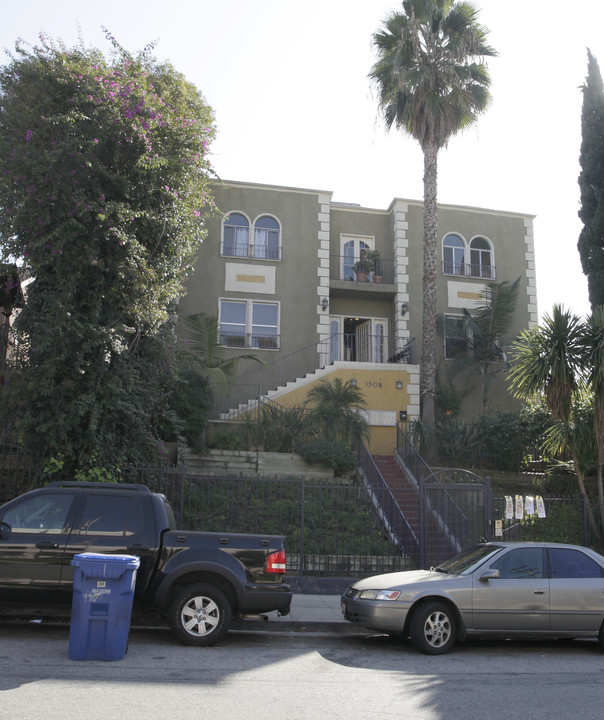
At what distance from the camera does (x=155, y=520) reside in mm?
7551

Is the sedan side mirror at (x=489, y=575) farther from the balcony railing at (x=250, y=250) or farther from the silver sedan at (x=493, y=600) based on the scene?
the balcony railing at (x=250, y=250)

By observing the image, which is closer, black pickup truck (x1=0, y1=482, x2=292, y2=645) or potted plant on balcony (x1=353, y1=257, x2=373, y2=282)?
black pickup truck (x1=0, y1=482, x2=292, y2=645)

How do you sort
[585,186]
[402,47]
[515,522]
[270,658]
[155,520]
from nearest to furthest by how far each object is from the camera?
[270,658]
[155,520]
[515,522]
[585,186]
[402,47]

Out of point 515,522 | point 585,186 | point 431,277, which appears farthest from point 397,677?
point 585,186

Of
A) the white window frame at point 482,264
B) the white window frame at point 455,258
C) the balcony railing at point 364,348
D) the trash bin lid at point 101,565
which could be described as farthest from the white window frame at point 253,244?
the trash bin lid at point 101,565

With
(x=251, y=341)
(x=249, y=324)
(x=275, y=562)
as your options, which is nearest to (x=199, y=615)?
(x=275, y=562)

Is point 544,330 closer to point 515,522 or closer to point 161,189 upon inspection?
point 515,522

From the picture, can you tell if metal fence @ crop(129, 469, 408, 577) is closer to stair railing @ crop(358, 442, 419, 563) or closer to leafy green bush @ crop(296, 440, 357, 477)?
stair railing @ crop(358, 442, 419, 563)

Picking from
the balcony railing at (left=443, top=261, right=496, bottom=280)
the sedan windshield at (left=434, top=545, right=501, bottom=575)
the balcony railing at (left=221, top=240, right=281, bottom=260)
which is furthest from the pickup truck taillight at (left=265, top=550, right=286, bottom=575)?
the balcony railing at (left=443, top=261, right=496, bottom=280)

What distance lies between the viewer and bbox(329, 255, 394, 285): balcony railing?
2255 cm

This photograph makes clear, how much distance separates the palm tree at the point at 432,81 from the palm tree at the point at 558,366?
5.73 m

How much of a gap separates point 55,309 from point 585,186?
1457 centimetres

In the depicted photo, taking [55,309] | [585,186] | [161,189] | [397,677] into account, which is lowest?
[397,677]

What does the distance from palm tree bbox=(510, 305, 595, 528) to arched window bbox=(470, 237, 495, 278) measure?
9740mm
